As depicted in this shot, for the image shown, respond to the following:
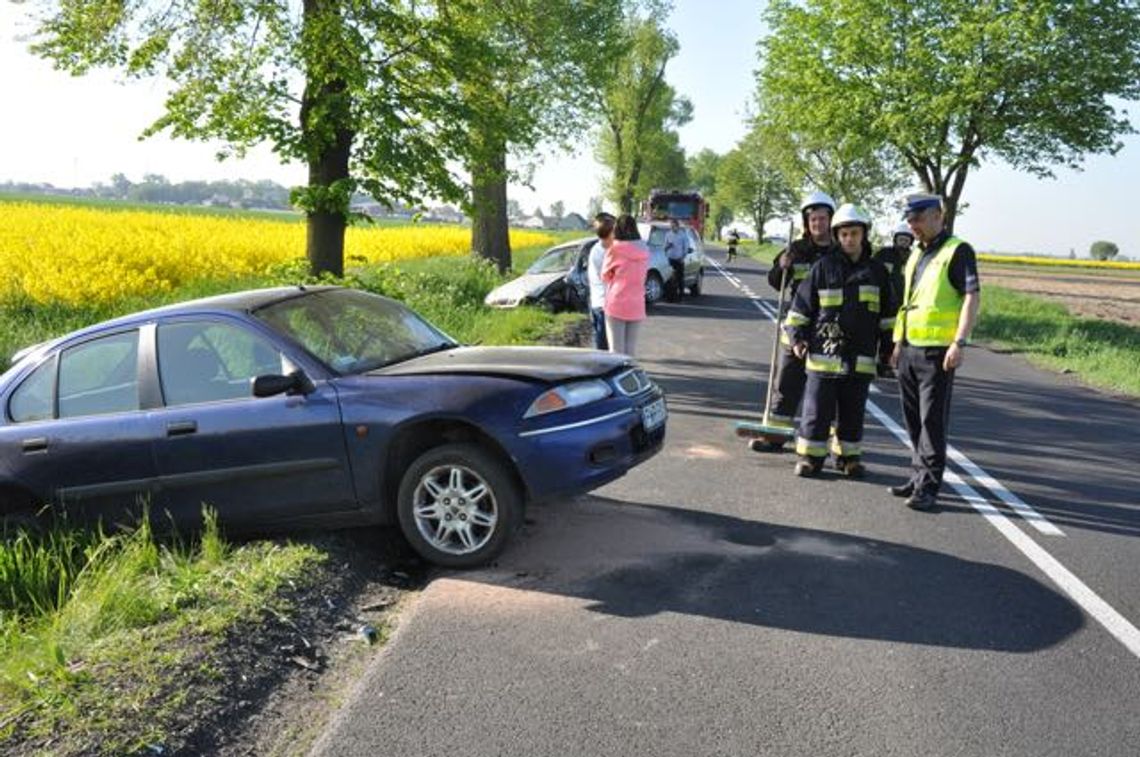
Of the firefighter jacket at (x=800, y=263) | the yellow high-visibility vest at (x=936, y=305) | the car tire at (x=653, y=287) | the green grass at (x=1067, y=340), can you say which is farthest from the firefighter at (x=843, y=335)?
the car tire at (x=653, y=287)

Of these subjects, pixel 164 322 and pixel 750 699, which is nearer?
pixel 750 699

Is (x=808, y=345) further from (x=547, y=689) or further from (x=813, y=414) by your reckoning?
(x=547, y=689)

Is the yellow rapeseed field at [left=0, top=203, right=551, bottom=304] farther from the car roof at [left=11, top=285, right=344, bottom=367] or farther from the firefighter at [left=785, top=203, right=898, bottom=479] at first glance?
the firefighter at [left=785, top=203, right=898, bottom=479]

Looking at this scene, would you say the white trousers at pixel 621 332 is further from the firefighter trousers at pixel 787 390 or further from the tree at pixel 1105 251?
the tree at pixel 1105 251

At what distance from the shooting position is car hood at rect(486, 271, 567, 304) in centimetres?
1573

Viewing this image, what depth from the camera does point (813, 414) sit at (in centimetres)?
633

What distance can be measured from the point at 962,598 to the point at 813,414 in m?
2.25

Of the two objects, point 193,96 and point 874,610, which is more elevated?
point 193,96

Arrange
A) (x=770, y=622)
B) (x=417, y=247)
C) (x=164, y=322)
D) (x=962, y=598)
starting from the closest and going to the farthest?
(x=770, y=622), (x=962, y=598), (x=164, y=322), (x=417, y=247)

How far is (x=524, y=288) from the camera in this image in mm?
16016

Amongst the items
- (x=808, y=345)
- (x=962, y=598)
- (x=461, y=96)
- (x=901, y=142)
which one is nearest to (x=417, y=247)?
(x=901, y=142)

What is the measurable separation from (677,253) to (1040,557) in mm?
15862

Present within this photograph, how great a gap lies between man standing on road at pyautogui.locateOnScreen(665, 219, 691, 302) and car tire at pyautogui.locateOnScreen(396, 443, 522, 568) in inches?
618

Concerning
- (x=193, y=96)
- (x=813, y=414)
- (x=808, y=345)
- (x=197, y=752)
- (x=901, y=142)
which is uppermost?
(x=901, y=142)
